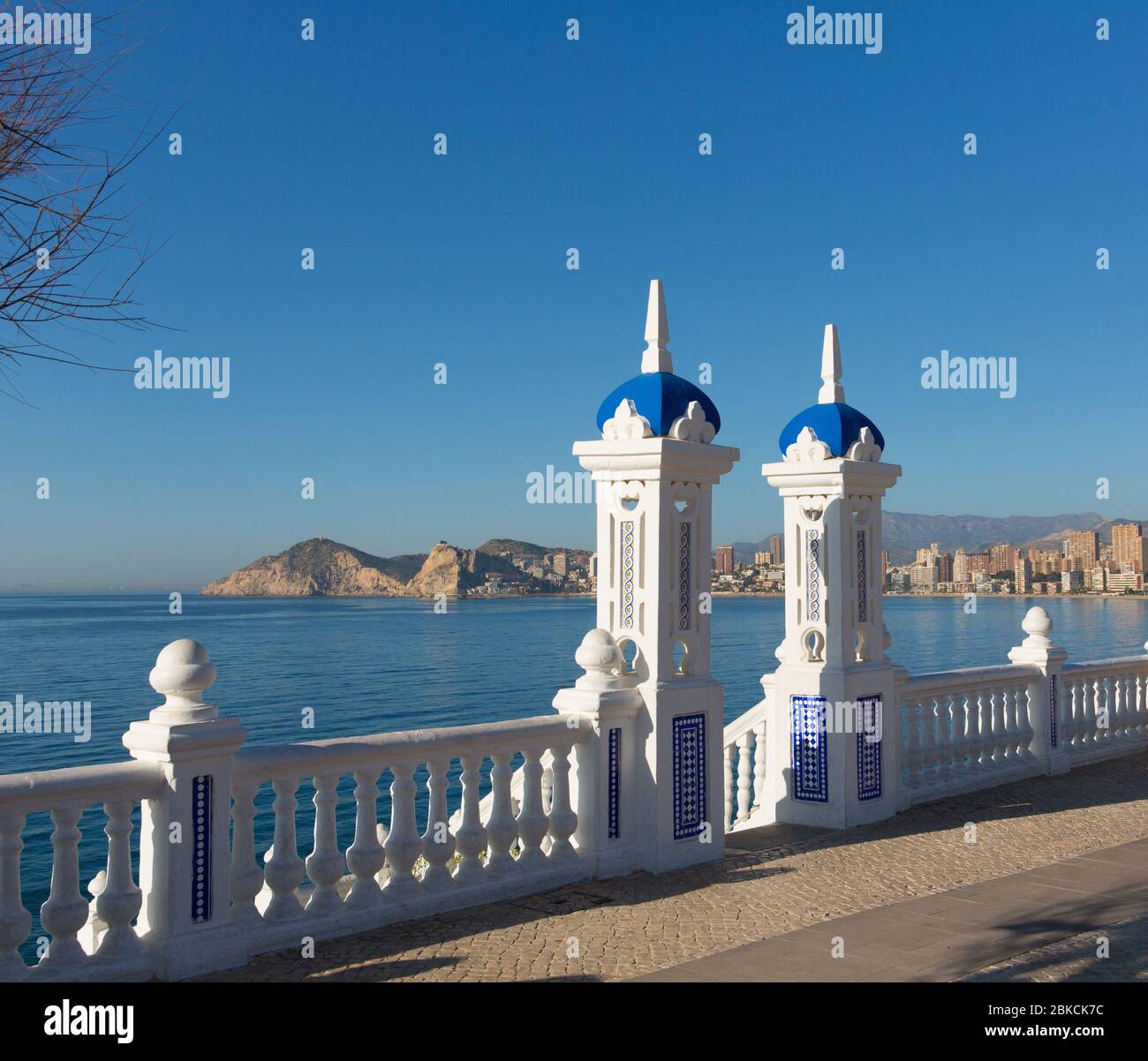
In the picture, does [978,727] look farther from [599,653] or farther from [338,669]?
[338,669]

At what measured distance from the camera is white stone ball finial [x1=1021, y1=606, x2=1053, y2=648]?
10992 mm

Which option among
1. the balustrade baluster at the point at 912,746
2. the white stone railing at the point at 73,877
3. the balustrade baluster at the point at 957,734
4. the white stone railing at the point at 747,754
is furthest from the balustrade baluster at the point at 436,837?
the balustrade baluster at the point at 957,734

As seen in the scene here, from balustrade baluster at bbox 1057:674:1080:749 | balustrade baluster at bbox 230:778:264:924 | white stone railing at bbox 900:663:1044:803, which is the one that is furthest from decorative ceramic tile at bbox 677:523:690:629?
balustrade baluster at bbox 1057:674:1080:749

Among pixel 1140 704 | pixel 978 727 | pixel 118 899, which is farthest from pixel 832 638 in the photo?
pixel 118 899

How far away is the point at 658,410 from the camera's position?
24.6 ft

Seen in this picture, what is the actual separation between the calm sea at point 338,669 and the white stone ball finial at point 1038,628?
10.4m

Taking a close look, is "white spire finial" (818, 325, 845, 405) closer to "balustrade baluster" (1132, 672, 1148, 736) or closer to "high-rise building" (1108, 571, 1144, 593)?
"balustrade baluster" (1132, 672, 1148, 736)

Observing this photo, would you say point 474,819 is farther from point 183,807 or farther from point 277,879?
point 183,807

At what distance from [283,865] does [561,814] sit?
6.31 ft

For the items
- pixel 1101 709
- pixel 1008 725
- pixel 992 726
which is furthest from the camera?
pixel 1101 709

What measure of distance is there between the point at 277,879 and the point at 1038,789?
7459 mm

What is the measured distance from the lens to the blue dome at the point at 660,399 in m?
7.50

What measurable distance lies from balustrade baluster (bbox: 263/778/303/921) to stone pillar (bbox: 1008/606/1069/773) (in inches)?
309
